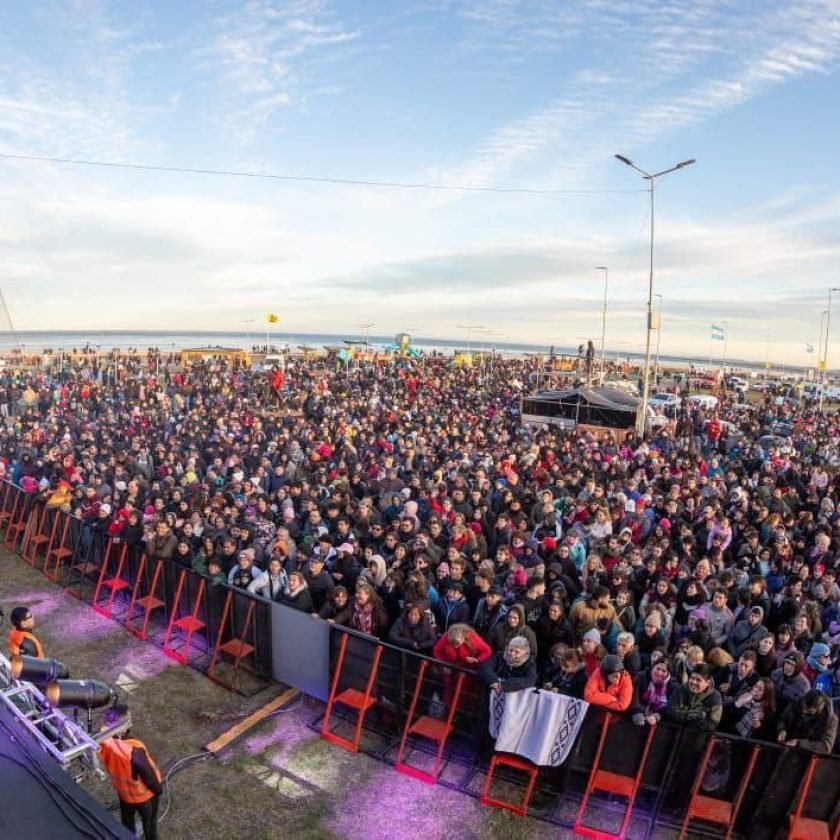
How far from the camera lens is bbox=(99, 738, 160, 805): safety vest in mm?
4453

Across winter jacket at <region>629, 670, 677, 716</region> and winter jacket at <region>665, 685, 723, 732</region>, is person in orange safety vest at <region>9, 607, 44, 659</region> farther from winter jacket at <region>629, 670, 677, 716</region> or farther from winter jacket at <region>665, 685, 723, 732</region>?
winter jacket at <region>665, 685, 723, 732</region>

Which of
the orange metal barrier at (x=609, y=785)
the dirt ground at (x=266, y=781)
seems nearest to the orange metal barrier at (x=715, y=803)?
the orange metal barrier at (x=609, y=785)

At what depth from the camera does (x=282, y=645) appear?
736 cm

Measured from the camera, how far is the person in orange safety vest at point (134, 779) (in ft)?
14.6

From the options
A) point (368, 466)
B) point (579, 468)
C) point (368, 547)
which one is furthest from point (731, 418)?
point (368, 547)

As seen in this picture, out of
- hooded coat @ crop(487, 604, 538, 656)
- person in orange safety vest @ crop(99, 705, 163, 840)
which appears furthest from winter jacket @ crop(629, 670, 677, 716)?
person in orange safety vest @ crop(99, 705, 163, 840)

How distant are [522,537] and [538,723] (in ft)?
12.5

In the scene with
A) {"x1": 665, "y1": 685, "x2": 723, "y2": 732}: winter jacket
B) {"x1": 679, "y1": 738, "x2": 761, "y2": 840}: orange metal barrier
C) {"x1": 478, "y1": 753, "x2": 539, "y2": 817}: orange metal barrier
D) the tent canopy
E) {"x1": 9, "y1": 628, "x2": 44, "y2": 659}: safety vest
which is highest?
the tent canopy

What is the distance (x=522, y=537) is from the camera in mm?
9180

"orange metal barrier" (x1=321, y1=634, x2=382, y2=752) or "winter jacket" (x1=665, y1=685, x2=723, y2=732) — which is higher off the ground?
"winter jacket" (x1=665, y1=685, x2=723, y2=732)

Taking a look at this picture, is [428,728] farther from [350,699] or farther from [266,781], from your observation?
[266,781]

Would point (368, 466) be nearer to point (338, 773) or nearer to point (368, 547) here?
point (368, 547)

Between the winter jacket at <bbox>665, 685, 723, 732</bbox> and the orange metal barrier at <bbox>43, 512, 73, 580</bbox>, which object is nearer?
the winter jacket at <bbox>665, 685, 723, 732</bbox>

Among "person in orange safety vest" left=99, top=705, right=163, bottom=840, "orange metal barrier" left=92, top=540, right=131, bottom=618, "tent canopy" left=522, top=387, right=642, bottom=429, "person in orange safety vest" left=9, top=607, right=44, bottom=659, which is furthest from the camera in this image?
"tent canopy" left=522, top=387, right=642, bottom=429
